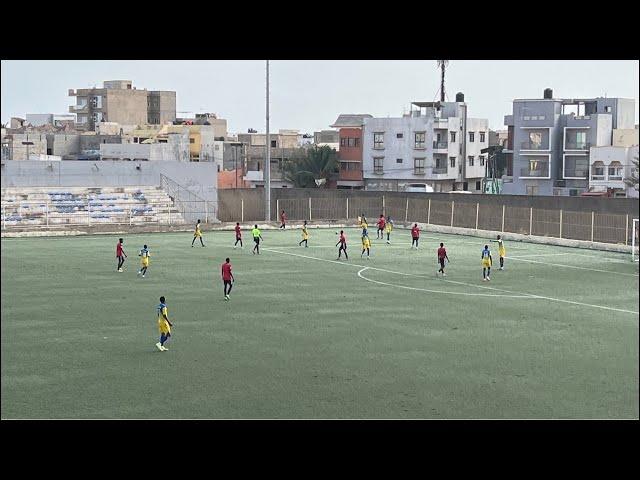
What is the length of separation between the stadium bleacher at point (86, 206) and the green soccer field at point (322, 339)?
1498 centimetres

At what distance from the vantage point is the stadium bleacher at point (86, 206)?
164ft

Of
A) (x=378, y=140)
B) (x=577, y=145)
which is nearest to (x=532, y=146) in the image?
(x=577, y=145)

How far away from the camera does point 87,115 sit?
103562mm

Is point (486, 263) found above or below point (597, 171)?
below

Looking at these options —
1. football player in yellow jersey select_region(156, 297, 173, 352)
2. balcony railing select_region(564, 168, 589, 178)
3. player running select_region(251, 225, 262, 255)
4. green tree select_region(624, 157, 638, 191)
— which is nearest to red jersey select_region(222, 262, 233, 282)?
football player in yellow jersey select_region(156, 297, 173, 352)

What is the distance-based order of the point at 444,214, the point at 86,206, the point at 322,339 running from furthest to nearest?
the point at 86,206 → the point at 444,214 → the point at 322,339

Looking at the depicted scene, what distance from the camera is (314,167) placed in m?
76.1

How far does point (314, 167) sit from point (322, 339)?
56.8 m

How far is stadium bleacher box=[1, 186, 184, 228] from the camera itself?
4991cm

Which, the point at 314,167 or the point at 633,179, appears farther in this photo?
the point at 314,167

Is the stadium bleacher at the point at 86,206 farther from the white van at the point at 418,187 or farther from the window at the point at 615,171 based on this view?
the window at the point at 615,171

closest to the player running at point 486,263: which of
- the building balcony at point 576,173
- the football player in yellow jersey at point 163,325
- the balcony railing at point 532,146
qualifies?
the football player in yellow jersey at point 163,325

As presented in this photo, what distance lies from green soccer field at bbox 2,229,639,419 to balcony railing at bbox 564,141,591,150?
31860 millimetres

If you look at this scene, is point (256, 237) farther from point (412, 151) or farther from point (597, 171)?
point (412, 151)
